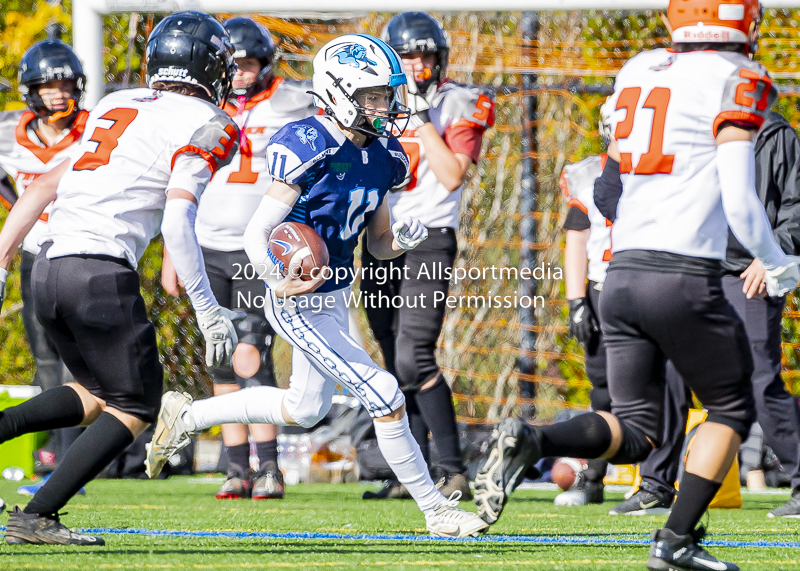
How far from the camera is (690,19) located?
3385 millimetres

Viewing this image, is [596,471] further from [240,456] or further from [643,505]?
[240,456]

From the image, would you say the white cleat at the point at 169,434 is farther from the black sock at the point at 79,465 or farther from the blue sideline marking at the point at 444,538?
the black sock at the point at 79,465


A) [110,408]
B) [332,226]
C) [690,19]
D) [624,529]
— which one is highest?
[690,19]

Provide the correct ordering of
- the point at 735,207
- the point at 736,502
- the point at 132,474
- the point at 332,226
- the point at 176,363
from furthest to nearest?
1. the point at 176,363
2. the point at 132,474
3. the point at 736,502
4. the point at 332,226
5. the point at 735,207

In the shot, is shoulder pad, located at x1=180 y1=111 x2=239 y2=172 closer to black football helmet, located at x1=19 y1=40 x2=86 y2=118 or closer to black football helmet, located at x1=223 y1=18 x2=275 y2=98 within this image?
black football helmet, located at x1=19 y1=40 x2=86 y2=118

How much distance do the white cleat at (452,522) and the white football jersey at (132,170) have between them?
1.36 meters

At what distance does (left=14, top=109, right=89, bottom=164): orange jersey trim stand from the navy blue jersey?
187cm

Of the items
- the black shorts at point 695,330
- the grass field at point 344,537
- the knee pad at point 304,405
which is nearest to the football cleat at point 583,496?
the grass field at point 344,537

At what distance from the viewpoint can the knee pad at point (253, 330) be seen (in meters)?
5.67

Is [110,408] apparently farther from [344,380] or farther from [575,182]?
[575,182]

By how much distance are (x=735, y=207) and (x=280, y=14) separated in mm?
4441

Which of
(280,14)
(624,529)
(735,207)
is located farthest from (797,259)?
(280,14)

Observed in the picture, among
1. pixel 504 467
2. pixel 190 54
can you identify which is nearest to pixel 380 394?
pixel 504 467

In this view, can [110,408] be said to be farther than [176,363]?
No
